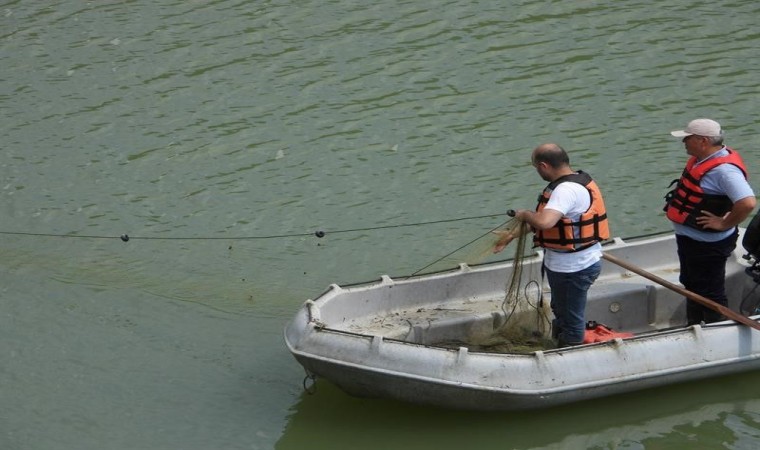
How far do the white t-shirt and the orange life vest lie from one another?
0.13 ft

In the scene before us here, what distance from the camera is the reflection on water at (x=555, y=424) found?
764 cm

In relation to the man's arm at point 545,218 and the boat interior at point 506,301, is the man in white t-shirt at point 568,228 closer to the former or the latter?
the man's arm at point 545,218

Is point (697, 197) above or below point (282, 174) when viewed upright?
above

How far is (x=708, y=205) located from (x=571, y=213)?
1072 millimetres

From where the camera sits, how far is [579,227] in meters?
7.35

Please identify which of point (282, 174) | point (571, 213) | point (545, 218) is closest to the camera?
point (545, 218)

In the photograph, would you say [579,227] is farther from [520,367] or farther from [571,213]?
[520,367]

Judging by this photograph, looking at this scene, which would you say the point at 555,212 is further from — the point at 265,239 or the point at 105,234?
the point at 105,234

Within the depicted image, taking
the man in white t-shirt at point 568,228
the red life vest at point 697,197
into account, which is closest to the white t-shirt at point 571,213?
the man in white t-shirt at point 568,228

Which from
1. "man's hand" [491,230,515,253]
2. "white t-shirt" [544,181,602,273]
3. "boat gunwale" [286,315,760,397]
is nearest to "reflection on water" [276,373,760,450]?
"boat gunwale" [286,315,760,397]

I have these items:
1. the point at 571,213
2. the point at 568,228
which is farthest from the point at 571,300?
the point at 571,213

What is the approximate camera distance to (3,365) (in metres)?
8.84

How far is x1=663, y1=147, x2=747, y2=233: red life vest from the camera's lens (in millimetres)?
7684

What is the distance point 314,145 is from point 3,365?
461 cm
